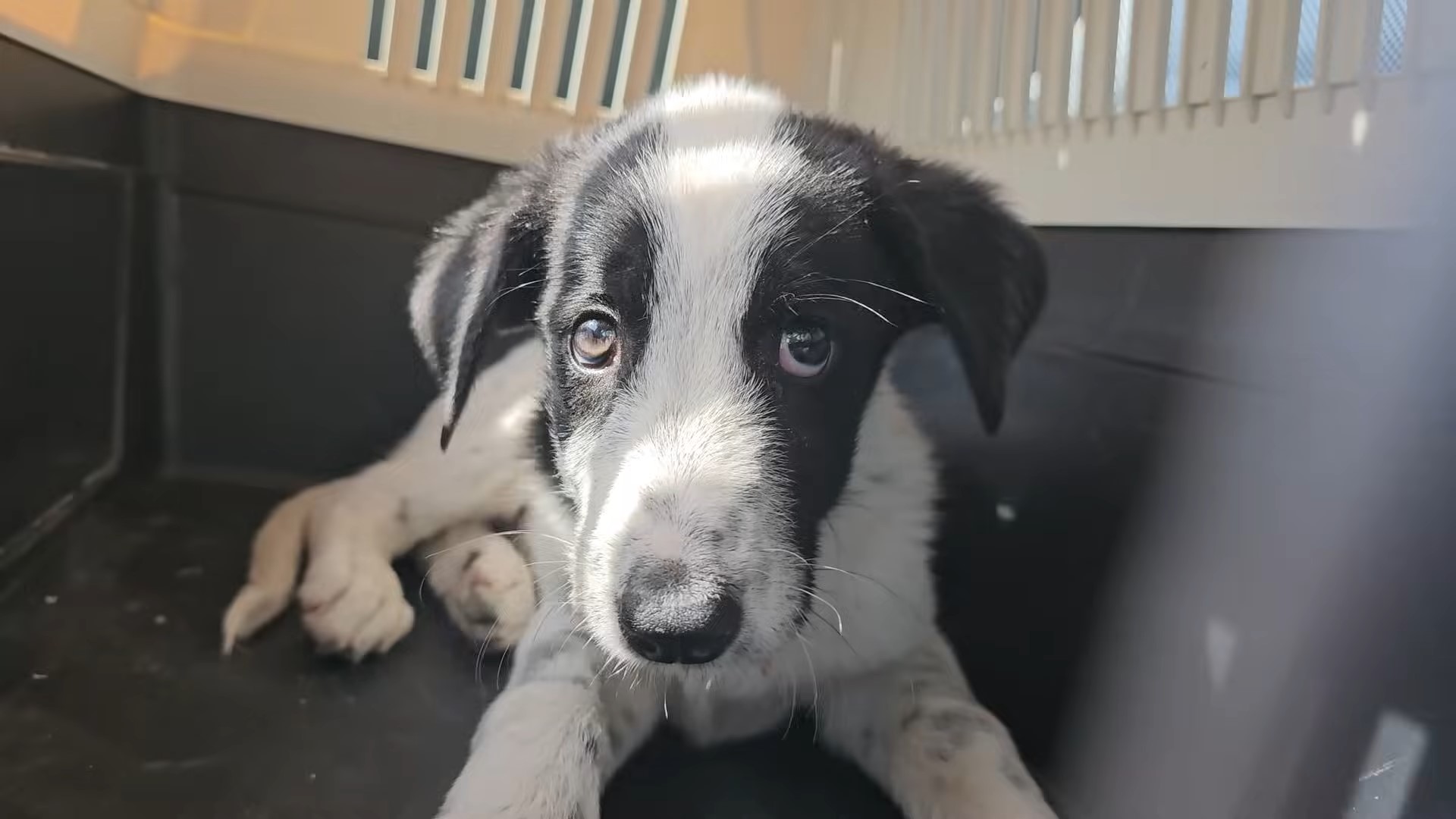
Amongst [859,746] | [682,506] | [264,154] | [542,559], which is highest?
[264,154]

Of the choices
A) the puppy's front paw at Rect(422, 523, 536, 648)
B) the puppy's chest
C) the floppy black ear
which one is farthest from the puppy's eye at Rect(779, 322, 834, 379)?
the puppy's front paw at Rect(422, 523, 536, 648)

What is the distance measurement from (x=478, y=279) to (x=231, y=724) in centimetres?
64

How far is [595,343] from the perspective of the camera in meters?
1.27

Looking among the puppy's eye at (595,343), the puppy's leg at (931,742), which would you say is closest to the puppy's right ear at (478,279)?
the puppy's eye at (595,343)

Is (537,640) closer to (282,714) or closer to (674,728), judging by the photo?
(674,728)

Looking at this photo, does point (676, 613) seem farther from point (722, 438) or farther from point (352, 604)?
point (352, 604)

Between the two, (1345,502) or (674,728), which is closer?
(1345,502)

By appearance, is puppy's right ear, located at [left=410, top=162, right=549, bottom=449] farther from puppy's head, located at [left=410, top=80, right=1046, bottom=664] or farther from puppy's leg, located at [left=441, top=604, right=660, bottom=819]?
puppy's leg, located at [left=441, top=604, right=660, bottom=819]

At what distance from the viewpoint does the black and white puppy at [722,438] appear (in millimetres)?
1085

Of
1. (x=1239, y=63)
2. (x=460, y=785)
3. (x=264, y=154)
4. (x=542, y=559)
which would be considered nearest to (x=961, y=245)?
(x=1239, y=63)

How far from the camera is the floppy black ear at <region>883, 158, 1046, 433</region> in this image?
126 cm

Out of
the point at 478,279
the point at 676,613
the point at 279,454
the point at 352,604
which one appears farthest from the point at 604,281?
the point at 279,454

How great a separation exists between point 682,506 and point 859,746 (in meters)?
0.55

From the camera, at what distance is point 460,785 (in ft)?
3.84
